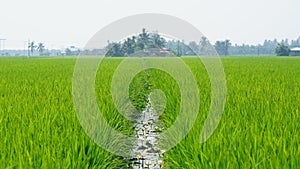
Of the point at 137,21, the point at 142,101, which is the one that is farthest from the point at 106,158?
the point at 137,21

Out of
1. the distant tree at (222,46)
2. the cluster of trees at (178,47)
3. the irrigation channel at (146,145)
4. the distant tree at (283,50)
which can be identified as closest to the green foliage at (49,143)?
the irrigation channel at (146,145)

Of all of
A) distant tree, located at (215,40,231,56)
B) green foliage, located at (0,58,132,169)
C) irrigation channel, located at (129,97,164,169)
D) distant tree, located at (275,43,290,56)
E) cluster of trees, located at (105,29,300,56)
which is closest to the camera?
green foliage, located at (0,58,132,169)

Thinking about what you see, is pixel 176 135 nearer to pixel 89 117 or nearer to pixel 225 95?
pixel 89 117

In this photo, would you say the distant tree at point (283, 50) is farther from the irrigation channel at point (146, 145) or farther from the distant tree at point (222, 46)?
the irrigation channel at point (146, 145)

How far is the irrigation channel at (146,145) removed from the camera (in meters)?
2.76

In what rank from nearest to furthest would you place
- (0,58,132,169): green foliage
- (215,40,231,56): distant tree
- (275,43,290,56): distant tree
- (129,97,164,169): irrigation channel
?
(0,58,132,169): green foliage, (129,97,164,169): irrigation channel, (275,43,290,56): distant tree, (215,40,231,56): distant tree

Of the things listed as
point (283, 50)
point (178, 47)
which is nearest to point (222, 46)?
point (283, 50)

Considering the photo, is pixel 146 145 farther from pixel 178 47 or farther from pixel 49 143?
pixel 178 47

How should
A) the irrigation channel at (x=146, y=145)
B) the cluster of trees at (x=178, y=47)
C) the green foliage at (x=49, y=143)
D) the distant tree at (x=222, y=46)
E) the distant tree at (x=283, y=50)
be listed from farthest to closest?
the distant tree at (x=222, y=46) < the distant tree at (x=283, y=50) < the cluster of trees at (x=178, y=47) < the irrigation channel at (x=146, y=145) < the green foliage at (x=49, y=143)

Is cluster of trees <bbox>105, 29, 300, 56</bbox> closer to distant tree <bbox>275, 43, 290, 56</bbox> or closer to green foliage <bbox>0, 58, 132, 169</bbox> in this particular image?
distant tree <bbox>275, 43, 290, 56</bbox>

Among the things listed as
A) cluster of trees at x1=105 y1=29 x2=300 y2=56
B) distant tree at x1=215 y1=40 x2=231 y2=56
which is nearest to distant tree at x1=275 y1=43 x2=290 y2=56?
cluster of trees at x1=105 y1=29 x2=300 y2=56

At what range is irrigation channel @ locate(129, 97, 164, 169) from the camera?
9.04 ft

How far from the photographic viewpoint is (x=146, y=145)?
10.8ft

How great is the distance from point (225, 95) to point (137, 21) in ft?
8.59
